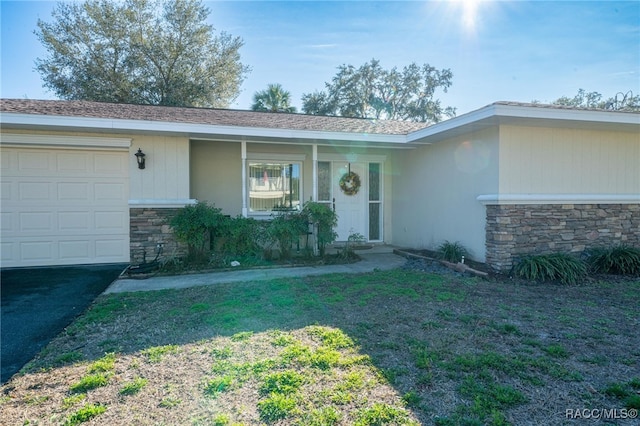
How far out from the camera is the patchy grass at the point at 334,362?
233cm

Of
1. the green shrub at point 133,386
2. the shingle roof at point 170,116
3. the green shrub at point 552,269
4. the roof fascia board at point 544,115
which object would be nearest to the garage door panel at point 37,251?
the shingle roof at point 170,116

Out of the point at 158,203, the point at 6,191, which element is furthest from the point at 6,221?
the point at 158,203

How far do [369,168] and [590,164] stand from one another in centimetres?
471

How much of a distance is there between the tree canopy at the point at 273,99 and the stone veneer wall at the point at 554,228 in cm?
1207

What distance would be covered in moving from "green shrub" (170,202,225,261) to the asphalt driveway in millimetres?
1335

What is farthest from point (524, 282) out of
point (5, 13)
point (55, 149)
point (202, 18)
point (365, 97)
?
point (365, 97)

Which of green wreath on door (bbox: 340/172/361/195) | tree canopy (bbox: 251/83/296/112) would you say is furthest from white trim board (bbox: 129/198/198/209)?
tree canopy (bbox: 251/83/296/112)

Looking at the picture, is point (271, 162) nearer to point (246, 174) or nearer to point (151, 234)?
point (246, 174)

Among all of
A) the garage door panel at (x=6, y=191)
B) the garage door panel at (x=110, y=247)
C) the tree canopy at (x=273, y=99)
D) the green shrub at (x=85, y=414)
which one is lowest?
the green shrub at (x=85, y=414)

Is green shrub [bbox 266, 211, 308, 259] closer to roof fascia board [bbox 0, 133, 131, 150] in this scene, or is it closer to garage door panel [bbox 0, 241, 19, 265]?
roof fascia board [bbox 0, 133, 131, 150]

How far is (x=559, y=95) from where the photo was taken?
2316 centimetres

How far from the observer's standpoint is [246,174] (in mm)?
8461

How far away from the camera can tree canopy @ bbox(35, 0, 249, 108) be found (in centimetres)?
1587

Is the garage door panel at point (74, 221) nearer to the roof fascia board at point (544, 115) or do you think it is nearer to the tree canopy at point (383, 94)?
the roof fascia board at point (544, 115)
